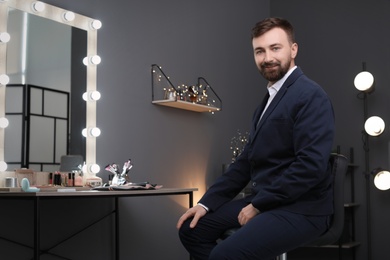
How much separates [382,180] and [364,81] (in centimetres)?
87

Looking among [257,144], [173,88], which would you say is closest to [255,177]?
[257,144]

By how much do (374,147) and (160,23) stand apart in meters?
2.24

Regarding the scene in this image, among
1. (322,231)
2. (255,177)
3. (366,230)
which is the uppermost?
(255,177)

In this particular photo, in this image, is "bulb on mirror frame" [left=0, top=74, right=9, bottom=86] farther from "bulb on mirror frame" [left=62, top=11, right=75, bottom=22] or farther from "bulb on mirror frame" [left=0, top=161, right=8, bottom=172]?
"bulb on mirror frame" [left=62, top=11, right=75, bottom=22]

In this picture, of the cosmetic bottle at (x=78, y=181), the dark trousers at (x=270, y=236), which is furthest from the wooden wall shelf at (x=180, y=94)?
the dark trousers at (x=270, y=236)

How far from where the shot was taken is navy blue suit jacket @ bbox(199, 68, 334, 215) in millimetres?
1795

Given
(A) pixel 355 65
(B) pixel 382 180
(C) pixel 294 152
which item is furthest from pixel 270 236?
(A) pixel 355 65

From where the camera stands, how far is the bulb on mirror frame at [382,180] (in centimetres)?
464

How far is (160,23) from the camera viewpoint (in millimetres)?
4297

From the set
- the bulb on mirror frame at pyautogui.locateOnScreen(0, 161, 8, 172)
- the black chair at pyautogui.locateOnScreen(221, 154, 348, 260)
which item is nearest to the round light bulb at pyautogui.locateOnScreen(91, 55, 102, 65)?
the bulb on mirror frame at pyautogui.locateOnScreen(0, 161, 8, 172)

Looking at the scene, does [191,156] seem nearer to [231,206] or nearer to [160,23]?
[160,23]

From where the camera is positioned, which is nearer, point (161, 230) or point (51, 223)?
point (51, 223)

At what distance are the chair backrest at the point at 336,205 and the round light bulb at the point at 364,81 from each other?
3027 mm

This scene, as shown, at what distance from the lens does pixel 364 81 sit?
4.83 metres
